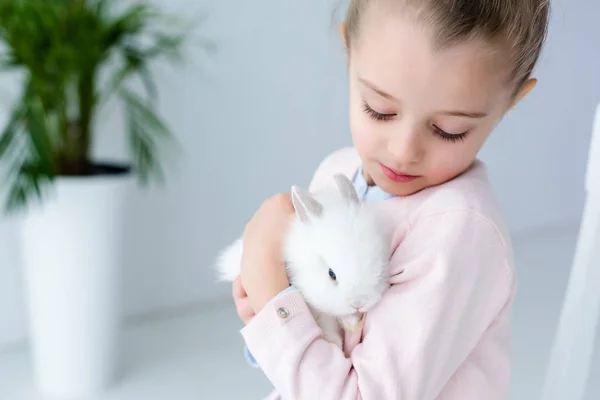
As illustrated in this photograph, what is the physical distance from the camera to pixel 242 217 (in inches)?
95.7

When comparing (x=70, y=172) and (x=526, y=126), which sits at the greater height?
(x=70, y=172)

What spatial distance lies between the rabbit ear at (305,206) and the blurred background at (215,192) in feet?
4.09

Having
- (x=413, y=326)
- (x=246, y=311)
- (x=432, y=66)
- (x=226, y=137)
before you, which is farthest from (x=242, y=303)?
(x=226, y=137)

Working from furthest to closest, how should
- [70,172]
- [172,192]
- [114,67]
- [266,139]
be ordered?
[266,139], [172,192], [114,67], [70,172]

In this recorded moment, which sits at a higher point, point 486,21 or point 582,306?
point 486,21

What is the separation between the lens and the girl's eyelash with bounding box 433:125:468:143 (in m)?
0.77

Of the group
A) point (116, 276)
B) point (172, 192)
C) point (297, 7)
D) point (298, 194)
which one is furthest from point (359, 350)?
point (297, 7)

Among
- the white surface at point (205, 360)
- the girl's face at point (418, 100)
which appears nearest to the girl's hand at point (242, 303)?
the girl's face at point (418, 100)

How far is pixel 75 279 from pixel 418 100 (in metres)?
→ 1.29

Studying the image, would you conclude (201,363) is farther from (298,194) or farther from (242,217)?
(298,194)

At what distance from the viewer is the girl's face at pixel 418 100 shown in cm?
71

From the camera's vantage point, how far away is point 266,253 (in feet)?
2.63

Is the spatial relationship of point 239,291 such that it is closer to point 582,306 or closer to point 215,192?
point 582,306

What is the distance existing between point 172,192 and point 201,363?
1.80 feet
